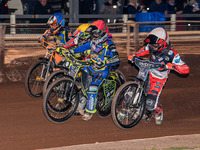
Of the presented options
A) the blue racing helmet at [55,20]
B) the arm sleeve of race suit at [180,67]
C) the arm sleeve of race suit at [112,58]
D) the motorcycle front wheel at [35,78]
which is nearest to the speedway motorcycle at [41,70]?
the motorcycle front wheel at [35,78]

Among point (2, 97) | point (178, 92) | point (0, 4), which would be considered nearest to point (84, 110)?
point (2, 97)

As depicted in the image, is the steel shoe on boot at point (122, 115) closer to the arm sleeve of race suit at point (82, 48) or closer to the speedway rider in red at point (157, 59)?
the speedway rider in red at point (157, 59)

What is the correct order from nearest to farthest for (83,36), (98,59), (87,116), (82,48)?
(98,59), (87,116), (82,48), (83,36)

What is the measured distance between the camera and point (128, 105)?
299 inches

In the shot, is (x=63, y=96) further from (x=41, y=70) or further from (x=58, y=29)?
(x=58, y=29)

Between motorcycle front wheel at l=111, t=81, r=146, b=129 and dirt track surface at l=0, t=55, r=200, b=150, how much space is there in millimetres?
181

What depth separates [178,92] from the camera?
11.1m

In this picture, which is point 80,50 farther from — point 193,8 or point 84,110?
point 193,8

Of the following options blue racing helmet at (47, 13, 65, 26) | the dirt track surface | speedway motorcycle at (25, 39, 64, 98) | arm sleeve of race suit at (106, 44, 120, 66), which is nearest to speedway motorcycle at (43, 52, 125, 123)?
the dirt track surface

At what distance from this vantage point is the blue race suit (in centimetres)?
787

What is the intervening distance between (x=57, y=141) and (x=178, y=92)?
4874mm

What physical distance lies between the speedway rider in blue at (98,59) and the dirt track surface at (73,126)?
1.58ft

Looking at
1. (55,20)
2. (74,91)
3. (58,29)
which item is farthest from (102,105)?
(55,20)

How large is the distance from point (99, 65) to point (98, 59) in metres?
0.11
